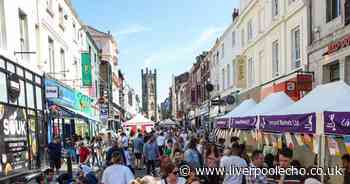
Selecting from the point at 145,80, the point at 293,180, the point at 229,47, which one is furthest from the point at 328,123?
the point at 145,80

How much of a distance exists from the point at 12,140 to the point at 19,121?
84 centimetres

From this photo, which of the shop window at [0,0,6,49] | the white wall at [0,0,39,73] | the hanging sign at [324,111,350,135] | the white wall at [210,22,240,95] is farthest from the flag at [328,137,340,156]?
the white wall at [210,22,240,95]

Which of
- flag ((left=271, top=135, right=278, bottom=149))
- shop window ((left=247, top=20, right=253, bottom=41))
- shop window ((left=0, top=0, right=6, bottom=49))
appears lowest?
flag ((left=271, top=135, right=278, bottom=149))

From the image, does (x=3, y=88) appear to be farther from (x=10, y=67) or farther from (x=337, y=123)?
(x=337, y=123)

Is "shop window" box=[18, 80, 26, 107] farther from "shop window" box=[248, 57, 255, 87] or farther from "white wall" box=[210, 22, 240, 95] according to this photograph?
"white wall" box=[210, 22, 240, 95]

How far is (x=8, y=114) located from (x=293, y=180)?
23.1 ft

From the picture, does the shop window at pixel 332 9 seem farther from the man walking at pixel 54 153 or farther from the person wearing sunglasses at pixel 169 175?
the man walking at pixel 54 153

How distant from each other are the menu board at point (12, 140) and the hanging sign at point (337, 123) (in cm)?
706

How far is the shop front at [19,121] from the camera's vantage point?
920 centimetres

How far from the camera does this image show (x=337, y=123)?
6.16 meters

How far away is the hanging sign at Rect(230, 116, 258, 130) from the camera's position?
1120cm

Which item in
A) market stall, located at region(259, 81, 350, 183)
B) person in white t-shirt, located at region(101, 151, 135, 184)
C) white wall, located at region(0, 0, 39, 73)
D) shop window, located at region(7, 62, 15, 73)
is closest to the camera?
market stall, located at region(259, 81, 350, 183)

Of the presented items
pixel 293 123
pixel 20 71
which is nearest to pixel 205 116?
pixel 20 71

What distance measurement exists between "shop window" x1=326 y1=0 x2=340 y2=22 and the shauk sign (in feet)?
3.66
